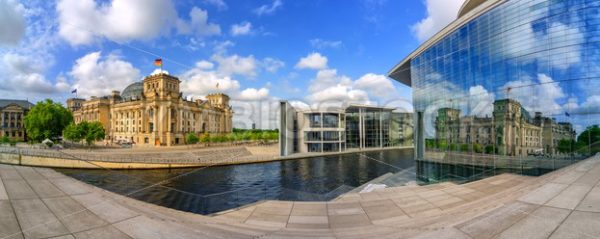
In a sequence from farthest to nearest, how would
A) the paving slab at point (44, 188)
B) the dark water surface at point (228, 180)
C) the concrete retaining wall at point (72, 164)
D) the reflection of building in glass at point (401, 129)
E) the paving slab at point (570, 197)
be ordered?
the reflection of building in glass at point (401, 129) → the concrete retaining wall at point (72, 164) → the dark water surface at point (228, 180) → the paving slab at point (44, 188) → the paving slab at point (570, 197)

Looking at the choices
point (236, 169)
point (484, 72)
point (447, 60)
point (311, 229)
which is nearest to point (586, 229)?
point (311, 229)

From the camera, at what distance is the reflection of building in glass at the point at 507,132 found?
557 inches

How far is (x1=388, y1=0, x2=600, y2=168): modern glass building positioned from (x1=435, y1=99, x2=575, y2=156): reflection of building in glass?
0.14 ft

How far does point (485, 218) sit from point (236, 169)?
39.5 m

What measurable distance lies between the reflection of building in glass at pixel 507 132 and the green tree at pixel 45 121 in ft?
272

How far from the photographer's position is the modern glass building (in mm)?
13266

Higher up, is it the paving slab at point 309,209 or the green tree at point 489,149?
the green tree at point 489,149

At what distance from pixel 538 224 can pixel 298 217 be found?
18.7 ft

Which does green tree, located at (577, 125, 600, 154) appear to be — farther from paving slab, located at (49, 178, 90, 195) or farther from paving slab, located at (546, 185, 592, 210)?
paving slab, located at (49, 178, 90, 195)

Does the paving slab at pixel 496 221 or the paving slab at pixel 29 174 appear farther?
the paving slab at pixel 29 174

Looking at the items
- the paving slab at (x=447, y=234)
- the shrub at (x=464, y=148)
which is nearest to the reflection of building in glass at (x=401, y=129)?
the shrub at (x=464, y=148)

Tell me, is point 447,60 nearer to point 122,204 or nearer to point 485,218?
point 485,218

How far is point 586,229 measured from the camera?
4480mm

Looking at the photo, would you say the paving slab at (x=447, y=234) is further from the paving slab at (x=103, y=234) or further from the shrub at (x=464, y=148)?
the shrub at (x=464, y=148)
